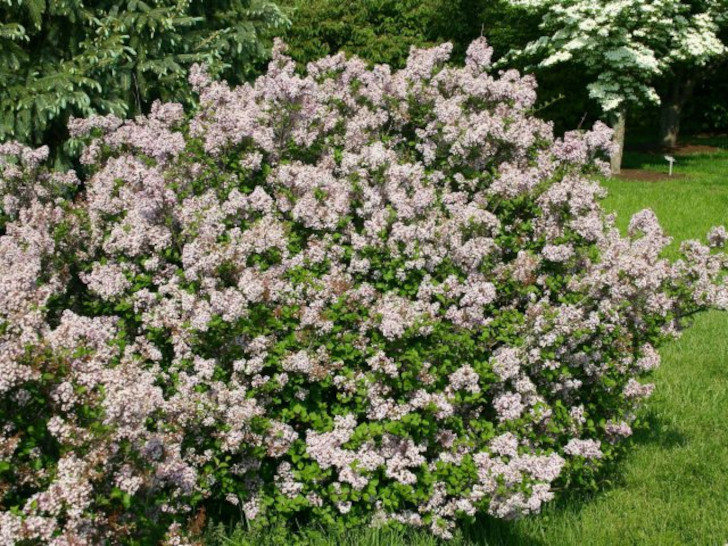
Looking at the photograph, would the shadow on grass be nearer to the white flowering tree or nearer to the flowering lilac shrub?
the flowering lilac shrub

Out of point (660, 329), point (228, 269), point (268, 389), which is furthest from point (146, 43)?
point (660, 329)

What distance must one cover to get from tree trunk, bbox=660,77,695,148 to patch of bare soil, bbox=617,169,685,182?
6.19m

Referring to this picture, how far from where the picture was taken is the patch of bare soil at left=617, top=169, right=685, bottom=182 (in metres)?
16.5

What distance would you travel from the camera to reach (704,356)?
21.7 ft

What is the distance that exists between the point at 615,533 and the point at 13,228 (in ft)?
12.0

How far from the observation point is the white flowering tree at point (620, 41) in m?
16.4

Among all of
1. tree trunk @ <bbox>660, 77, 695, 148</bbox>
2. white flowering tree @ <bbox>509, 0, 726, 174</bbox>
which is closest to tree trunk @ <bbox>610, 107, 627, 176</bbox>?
white flowering tree @ <bbox>509, 0, 726, 174</bbox>

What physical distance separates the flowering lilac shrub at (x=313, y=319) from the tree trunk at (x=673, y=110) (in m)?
20.0

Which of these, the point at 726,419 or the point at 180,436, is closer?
the point at 180,436

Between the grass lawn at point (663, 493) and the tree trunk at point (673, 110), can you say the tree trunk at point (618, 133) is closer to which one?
the tree trunk at point (673, 110)

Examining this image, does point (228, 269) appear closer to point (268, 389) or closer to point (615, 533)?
point (268, 389)

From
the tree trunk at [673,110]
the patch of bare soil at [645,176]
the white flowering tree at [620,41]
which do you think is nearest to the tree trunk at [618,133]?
the white flowering tree at [620,41]

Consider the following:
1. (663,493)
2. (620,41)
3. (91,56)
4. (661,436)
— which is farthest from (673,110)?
(663,493)

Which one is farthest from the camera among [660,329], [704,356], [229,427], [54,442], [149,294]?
[704,356]
